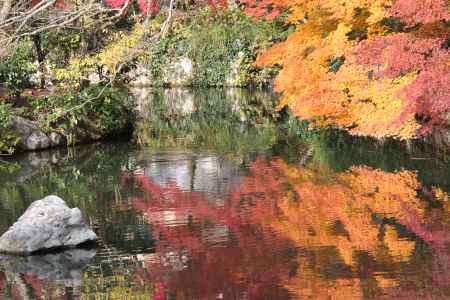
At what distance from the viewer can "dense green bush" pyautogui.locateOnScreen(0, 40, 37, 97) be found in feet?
63.3

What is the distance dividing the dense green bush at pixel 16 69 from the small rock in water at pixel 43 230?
975cm

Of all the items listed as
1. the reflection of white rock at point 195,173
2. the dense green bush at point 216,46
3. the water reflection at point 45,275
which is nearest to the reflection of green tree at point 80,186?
the reflection of white rock at point 195,173

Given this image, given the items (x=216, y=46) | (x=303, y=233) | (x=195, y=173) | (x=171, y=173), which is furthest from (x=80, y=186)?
(x=216, y=46)

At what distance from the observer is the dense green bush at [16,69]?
1930 cm

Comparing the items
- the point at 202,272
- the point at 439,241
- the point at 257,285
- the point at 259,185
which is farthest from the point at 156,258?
the point at 259,185

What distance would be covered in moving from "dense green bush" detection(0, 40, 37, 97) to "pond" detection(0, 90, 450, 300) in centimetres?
193

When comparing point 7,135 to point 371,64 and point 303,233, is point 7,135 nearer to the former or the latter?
point 371,64

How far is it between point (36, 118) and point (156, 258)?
34.6ft

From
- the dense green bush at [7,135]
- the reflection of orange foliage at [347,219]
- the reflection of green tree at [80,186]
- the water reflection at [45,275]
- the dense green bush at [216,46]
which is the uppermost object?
the dense green bush at [216,46]

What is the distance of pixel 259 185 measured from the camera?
45.0 feet

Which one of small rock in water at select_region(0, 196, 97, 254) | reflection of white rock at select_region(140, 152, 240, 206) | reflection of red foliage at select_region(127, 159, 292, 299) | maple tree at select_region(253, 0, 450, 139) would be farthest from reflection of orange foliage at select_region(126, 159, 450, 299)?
maple tree at select_region(253, 0, 450, 139)

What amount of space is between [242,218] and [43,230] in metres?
2.59

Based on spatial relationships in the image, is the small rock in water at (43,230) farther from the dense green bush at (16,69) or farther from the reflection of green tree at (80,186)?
the dense green bush at (16,69)

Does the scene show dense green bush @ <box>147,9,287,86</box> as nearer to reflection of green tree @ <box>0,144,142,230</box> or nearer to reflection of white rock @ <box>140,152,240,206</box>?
reflection of white rock @ <box>140,152,240,206</box>
